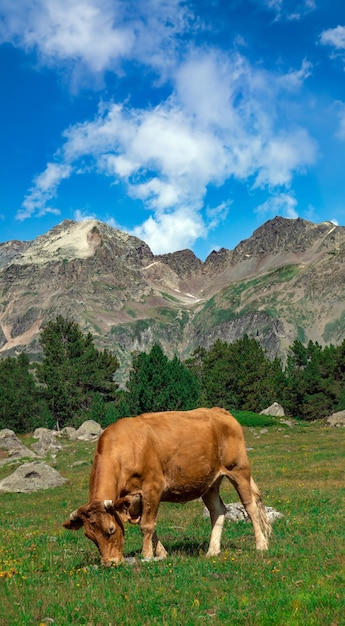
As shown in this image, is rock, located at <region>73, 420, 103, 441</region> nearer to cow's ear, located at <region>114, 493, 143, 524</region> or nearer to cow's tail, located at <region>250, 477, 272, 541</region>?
cow's tail, located at <region>250, 477, 272, 541</region>

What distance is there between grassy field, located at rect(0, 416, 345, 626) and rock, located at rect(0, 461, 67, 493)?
10708 mm

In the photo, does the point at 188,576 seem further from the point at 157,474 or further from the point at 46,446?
the point at 46,446

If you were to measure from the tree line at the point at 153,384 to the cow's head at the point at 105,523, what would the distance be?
7264 cm

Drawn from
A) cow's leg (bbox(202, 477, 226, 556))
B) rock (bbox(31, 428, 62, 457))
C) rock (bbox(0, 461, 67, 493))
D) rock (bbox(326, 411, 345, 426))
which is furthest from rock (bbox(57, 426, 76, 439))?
cow's leg (bbox(202, 477, 226, 556))

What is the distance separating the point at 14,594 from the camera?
9836 mm

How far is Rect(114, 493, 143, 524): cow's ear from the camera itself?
10.8 meters

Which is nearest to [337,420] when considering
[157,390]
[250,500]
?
[157,390]

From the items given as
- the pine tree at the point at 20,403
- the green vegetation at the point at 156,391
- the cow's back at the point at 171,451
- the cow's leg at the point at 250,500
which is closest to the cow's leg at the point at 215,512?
the cow's leg at the point at 250,500

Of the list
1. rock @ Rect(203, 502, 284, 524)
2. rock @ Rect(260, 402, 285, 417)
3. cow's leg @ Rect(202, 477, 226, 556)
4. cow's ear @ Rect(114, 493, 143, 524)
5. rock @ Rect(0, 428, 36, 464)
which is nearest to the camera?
cow's ear @ Rect(114, 493, 143, 524)

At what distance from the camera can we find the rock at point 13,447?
53125mm

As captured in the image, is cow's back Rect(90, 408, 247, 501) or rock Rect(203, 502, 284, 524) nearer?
cow's back Rect(90, 408, 247, 501)

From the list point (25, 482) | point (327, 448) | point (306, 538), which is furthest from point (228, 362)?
point (306, 538)

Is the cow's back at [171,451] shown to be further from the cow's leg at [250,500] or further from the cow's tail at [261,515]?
the cow's tail at [261,515]

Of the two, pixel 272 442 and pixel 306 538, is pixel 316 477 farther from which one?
pixel 272 442
